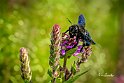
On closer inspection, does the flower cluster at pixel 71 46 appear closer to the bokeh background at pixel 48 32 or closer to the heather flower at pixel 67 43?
the heather flower at pixel 67 43

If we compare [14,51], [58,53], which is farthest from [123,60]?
[58,53]

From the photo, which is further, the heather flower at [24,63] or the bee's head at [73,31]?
the bee's head at [73,31]

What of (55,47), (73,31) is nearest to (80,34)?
(73,31)

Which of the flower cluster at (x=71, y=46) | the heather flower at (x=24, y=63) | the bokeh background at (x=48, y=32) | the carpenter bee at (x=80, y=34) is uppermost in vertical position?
the bokeh background at (x=48, y=32)

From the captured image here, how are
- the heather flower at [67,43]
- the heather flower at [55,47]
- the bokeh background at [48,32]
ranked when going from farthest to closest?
Answer: the bokeh background at [48,32] < the heather flower at [67,43] < the heather flower at [55,47]

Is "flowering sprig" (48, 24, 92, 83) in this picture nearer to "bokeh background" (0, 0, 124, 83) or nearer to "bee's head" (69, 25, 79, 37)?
"bee's head" (69, 25, 79, 37)

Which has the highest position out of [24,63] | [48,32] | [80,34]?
[48,32]

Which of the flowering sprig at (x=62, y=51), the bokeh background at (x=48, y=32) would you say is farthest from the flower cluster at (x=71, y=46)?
the bokeh background at (x=48, y=32)

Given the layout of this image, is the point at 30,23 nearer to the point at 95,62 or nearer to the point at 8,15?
the point at 8,15

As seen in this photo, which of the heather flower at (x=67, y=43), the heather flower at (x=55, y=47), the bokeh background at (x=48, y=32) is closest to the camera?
the heather flower at (x=55, y=47)

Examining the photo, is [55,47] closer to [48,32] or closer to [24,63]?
[24,63]
